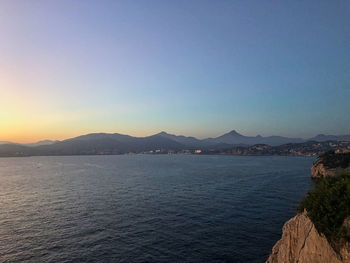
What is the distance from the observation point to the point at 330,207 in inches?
706

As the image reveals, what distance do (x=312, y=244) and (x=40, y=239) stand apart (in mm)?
42902

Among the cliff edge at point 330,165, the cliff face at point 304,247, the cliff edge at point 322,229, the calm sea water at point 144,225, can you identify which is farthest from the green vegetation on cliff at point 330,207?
the cliff edge at point 330,165

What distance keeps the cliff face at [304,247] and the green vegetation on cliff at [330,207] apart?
30.1 inches

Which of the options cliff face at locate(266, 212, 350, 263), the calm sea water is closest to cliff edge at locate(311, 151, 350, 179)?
the calm sea water

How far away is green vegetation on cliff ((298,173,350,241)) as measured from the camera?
16.8 metres

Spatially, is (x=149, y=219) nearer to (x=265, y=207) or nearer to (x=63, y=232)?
(x=63, y=232)

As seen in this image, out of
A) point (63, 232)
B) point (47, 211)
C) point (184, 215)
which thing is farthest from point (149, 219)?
point (47, 211)

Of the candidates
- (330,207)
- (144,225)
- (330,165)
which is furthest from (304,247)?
(330,165)

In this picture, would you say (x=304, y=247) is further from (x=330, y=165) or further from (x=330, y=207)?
(x=330, y=165)

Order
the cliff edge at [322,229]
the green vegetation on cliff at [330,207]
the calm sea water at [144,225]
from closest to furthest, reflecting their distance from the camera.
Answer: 1. the cliff edge at [322,229]
2. the green vegetation on cliff at [330,207]
3. the calm sea water at [144,225]

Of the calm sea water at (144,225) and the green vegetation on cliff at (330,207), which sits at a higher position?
the green vegetation on cliff at (330,207)

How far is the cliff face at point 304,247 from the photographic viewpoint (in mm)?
16406

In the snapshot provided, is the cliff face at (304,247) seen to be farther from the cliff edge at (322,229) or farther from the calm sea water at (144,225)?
the calm sea water at (144,225)

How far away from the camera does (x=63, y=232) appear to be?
43.6 meters
